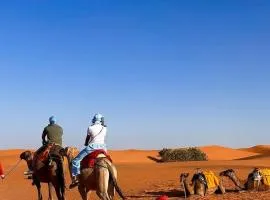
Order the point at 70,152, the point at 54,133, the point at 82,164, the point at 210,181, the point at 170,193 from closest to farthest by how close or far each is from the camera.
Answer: the point at 82,164, the point at 70,152, the point at 54,133, the point at 210,181, the point at 170,193

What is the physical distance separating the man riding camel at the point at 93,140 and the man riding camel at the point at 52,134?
2269 mm

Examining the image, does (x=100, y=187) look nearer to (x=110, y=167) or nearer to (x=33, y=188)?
(x=110, y=167)

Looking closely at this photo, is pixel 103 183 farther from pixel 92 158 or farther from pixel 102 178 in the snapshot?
Result: pixel 92 158

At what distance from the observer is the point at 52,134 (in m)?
17.2

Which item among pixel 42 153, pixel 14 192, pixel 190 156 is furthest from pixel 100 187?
pixel 190 156

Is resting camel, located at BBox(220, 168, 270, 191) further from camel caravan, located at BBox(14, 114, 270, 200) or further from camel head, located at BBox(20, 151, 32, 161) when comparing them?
camel head, located at BBox(20, 151, 32, 161)

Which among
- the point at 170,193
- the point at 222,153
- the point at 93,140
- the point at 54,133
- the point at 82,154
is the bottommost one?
the point at 170,193

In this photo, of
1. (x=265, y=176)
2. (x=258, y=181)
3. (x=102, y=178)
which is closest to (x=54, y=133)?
(x=102, y=178)

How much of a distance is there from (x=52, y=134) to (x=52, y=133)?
3 cm

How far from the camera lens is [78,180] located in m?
15.0

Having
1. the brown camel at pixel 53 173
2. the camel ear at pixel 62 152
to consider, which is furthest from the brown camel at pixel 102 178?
the brown camel at pixel 53 173

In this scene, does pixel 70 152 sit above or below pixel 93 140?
below

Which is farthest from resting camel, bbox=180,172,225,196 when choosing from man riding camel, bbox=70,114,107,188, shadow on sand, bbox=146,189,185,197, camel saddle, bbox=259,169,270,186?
man riding camel, bbox=70,114,107,188

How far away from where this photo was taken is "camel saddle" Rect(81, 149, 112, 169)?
14422 millimetres
